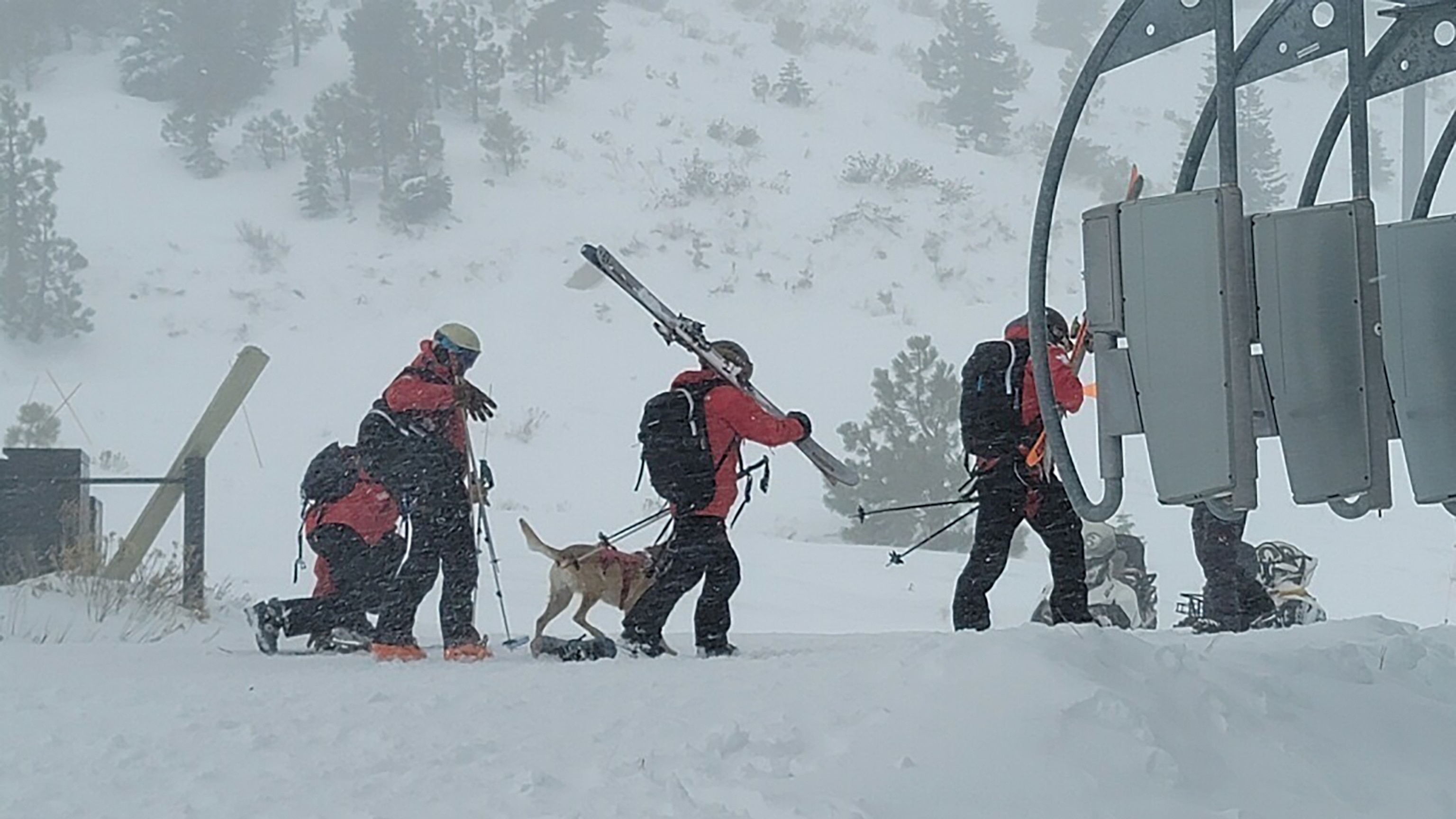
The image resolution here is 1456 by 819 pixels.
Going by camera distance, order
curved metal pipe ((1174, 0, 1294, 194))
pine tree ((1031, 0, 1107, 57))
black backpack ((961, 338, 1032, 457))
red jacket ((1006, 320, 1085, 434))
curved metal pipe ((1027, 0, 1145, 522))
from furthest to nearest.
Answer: pine tree ((1031, 0, 1107, 57)), black backpack ((961, 338, 1032, 457)), red jacket ((1006, 320, 1085, 434)), curved metal pipe ((1174, 0, 1294, 194)), curved metal pipe ((1027, 0, 1145, 522))

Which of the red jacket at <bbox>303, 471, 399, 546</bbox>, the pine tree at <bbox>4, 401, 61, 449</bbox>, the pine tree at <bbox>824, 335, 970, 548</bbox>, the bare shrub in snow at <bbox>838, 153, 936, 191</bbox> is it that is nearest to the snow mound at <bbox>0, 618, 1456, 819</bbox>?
the red jacket at <bbox>303, 471, 399, 546</bbox>

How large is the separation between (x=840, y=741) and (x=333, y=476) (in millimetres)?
4636

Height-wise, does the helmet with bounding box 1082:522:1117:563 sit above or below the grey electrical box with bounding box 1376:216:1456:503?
below

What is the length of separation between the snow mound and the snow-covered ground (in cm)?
2

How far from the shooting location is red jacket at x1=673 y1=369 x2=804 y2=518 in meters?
7.07

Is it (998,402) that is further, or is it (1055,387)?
(998,402)

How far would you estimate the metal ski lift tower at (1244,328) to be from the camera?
4145 mm

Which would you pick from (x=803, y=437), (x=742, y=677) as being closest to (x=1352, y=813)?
(x=742, y=677)

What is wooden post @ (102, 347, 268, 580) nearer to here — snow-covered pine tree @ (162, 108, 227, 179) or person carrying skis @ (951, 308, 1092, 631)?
person carrying skis @ (951, 308, 1092, 631)

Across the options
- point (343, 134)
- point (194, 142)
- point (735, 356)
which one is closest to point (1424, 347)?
point (735, 356)

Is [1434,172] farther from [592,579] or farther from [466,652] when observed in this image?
[466,652]

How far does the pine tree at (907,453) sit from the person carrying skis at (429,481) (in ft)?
34.2

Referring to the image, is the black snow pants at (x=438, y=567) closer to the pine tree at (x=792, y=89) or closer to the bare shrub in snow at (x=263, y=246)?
the bare shrub in snow at (x=263, y=246)

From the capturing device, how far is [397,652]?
7.02m
